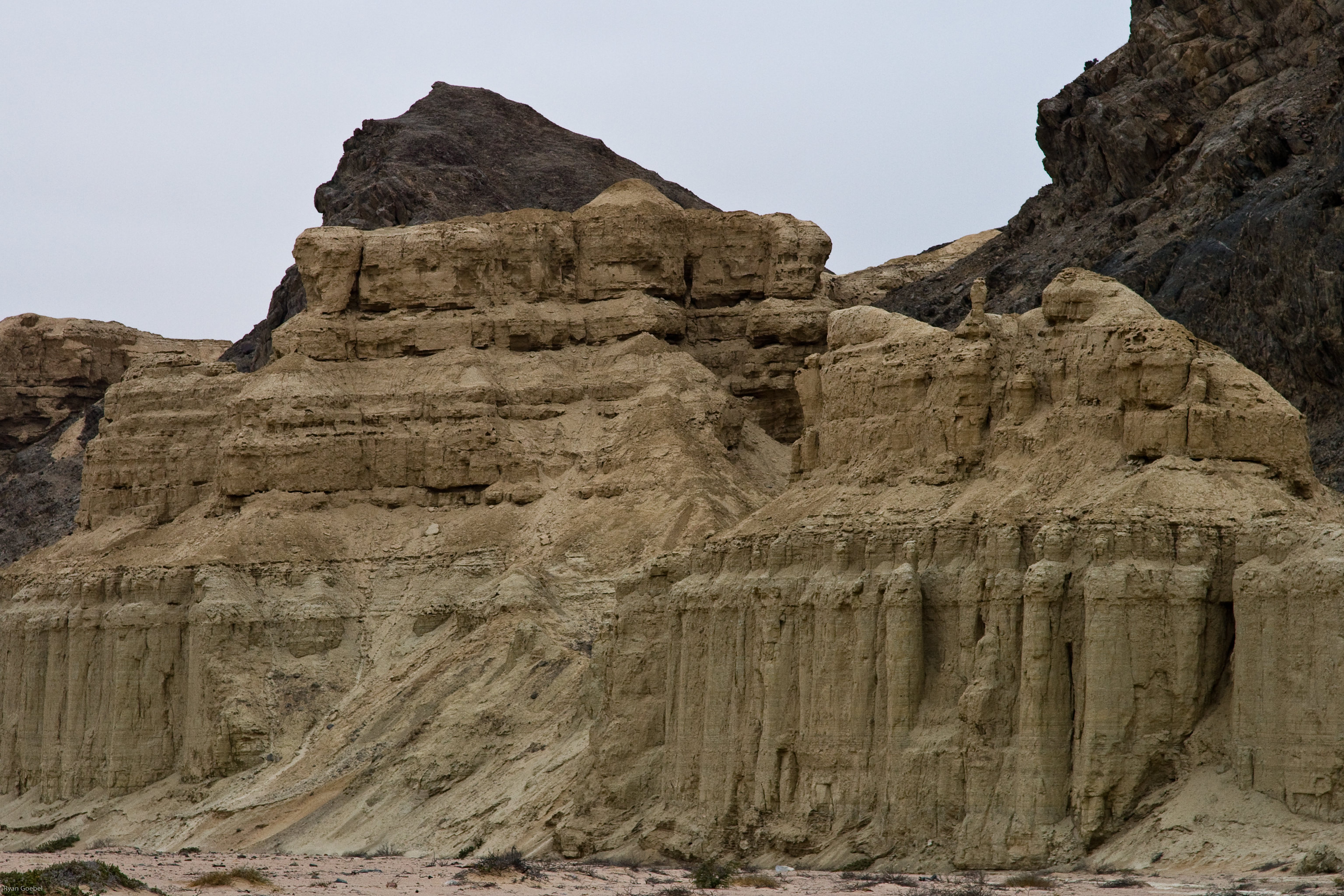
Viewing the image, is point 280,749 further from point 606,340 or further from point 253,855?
point 606,340

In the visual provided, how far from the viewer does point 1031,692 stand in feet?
152

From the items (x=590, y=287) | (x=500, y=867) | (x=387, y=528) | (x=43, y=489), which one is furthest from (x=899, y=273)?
(x=500, y=867)

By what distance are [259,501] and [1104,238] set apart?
3221cm

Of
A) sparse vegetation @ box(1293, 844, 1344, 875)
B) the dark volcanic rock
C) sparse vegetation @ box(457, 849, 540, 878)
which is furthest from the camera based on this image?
the dark volcanic rock

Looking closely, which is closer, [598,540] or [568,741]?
[568,741]

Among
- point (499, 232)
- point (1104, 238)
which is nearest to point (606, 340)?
point (499, 232)

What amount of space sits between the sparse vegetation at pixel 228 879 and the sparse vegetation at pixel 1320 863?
18.9 metres

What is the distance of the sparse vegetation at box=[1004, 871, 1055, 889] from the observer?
137ft

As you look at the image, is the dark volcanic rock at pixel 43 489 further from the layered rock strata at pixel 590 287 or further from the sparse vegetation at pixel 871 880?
the sparse vegetation at pixel 871 880

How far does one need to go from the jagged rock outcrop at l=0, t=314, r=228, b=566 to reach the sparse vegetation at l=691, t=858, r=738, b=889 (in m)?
82.2

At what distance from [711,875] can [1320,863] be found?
12.1m

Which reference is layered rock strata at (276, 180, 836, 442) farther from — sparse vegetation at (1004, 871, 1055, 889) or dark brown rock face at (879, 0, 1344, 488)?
sparse vegetation at (1004, 871, 1055, 889)

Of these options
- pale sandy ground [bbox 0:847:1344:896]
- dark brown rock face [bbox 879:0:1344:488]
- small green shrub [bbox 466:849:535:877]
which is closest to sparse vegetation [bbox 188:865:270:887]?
pale sandy ground [bbox 0:847:1344:896]

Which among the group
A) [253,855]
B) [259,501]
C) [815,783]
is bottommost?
[253,855]
